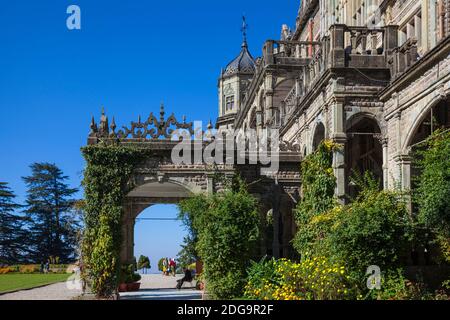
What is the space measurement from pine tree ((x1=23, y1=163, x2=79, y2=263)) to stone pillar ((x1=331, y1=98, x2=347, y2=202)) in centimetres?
4264

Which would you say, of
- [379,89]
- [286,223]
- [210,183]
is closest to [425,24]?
[379,89]

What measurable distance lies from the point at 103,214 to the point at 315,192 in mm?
7057

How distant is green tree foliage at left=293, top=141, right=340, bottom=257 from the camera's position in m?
22.3

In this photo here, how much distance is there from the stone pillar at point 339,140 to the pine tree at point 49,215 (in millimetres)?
42637

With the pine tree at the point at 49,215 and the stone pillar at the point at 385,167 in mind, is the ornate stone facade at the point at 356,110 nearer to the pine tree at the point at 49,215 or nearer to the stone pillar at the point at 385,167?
the stone pillar at the point at 385,167

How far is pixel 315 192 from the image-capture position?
22625 millimetres

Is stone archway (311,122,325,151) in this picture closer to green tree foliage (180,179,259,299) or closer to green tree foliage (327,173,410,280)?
green tree foliage (180,179,259,299)

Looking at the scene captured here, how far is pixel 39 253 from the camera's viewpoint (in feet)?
209

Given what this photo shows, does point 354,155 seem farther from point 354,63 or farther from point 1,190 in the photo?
point 1,190

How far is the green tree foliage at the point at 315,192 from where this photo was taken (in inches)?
877

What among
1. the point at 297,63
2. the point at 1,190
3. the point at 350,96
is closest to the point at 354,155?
the point at 350,96

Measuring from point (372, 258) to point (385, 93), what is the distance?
7.27 m

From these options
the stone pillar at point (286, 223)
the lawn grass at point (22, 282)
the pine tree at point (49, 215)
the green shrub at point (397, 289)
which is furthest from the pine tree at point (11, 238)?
the green shrub at point (397, 289)

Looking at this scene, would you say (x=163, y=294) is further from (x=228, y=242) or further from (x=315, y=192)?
(x=315, y=192)
